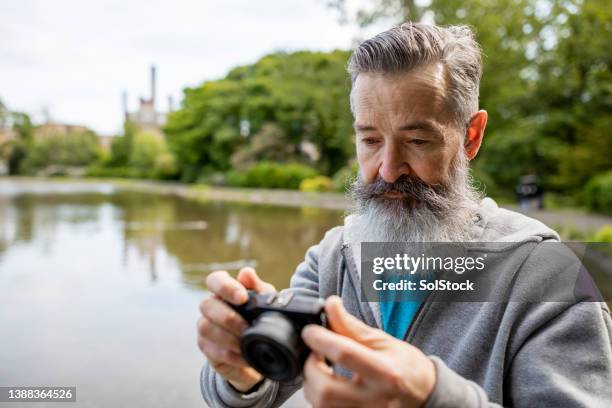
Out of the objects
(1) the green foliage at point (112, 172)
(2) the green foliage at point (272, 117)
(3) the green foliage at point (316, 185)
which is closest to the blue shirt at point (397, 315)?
(2) the green foliage at point (272, 117)

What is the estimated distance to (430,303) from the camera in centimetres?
127

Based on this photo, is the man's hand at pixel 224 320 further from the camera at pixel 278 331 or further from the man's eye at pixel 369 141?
the man's eye at pixel 369 141

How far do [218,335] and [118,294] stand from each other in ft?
17.0

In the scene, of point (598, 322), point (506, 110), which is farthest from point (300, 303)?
point (506, 110)

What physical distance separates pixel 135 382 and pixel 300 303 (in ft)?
9.90

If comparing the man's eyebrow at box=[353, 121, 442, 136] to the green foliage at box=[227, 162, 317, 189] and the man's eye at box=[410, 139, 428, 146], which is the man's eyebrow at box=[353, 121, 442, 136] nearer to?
the man's eye at box=[410, 139, 428, 146]

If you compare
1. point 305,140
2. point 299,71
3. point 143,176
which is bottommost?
point 143,176

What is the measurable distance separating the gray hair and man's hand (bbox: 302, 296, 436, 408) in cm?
68

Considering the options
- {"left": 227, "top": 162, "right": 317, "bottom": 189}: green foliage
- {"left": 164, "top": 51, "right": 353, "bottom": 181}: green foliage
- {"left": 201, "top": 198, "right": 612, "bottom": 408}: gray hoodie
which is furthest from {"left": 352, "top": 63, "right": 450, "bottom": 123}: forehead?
{"left": 227, "top": 162, "right": 317, "bottom": 189}: green foliage

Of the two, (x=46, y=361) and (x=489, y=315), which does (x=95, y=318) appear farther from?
(x=489, y=315)

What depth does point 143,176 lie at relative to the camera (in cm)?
4588

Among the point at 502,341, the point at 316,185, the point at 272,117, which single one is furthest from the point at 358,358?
the point at 272,117

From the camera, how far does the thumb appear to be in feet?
2.67

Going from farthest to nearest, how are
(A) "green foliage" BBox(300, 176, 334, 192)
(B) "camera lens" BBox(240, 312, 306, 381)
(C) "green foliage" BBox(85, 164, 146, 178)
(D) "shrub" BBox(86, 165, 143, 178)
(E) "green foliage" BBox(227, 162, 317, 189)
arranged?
(D) "shrub" BBox(86, 165, 143, 178)
(C) "green foliage" BBox(85, 164, 146, 178)
(E) "green foliage" BBox(227, 162, 317, 189)
(A) "green foliage" BBox(300, 176, 334, 192)
(B) "camera lens" BBox(240, 312, 306, 381)
